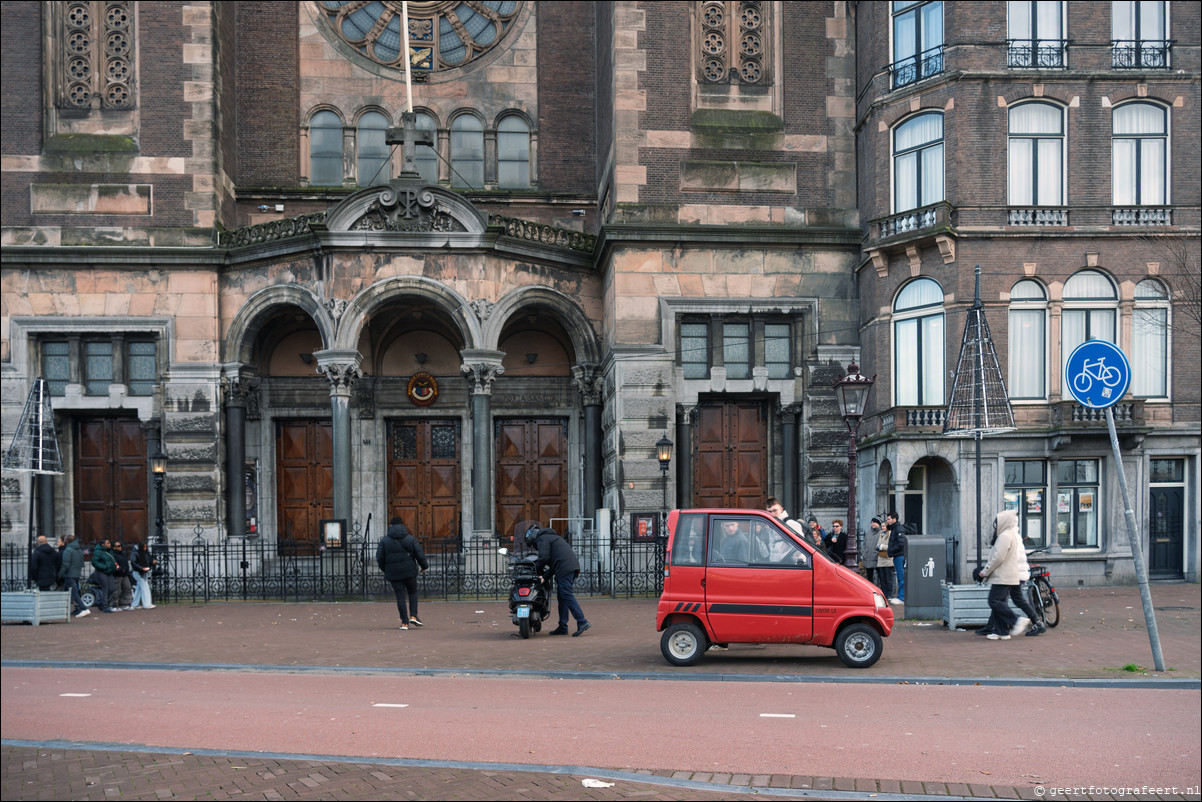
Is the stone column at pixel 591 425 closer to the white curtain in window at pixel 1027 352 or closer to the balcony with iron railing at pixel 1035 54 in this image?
the white curtain in window at pixel 1027 352

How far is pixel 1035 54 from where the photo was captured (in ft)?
84.4

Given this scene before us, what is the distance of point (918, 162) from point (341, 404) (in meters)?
14.7

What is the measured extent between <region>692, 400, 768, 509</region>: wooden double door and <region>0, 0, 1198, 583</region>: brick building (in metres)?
0.08

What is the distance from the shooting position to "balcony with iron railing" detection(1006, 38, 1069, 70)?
25.7 m

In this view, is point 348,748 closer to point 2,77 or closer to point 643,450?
point 643,450

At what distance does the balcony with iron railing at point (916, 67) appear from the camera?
86.2ft

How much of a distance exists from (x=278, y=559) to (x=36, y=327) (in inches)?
328

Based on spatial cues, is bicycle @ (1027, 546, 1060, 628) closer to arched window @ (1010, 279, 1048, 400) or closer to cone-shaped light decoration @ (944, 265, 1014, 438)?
cone-shaped light decoration @ (944, 265, 1014, 438)

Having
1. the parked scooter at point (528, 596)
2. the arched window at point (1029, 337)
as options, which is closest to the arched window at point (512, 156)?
the arched window at point (1029, 337)

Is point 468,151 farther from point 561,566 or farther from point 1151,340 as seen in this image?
point 1151,340

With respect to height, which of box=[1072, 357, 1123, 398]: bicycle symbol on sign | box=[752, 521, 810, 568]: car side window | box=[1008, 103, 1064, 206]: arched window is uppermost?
box=[1008, 103, 1064, 206]: arched window

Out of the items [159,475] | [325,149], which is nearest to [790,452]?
[325,149]

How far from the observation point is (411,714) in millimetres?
10688

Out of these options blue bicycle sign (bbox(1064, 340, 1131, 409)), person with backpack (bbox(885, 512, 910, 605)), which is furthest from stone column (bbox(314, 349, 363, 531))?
blue bicycle sign (bbox(1064, 340, 1131, 409))
